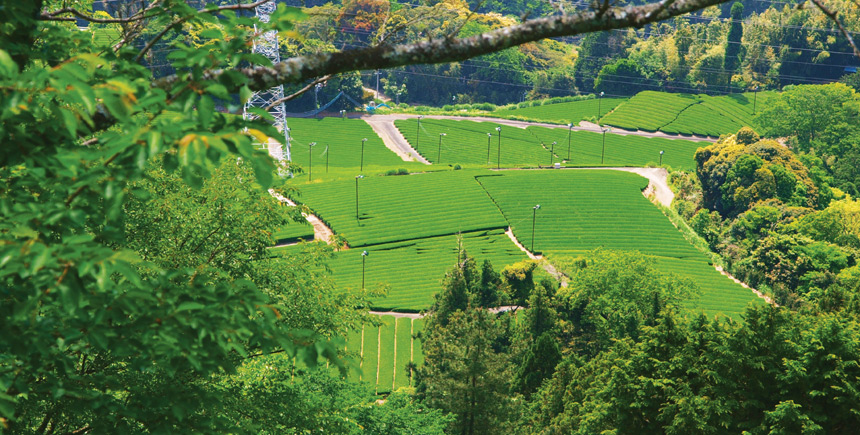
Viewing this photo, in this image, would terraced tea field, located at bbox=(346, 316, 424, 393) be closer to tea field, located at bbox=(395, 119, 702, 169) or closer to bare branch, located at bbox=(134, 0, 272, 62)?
bare branch, located at bbox=(134, 0, 272, 62)

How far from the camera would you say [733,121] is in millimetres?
107062

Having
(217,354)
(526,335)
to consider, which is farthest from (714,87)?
(217,354)

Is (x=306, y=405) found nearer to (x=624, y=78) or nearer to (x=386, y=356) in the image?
(x=386, y=356)

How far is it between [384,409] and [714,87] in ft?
351

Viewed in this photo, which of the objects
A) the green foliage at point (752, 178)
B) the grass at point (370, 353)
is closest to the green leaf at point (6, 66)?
the grass at point (370, 353)

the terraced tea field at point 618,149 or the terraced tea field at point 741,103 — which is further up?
the terraced tea field at point 741,103

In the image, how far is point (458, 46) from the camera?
628 centimetres

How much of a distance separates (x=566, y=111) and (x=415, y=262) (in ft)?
184

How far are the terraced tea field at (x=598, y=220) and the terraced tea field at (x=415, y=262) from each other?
3.33 m

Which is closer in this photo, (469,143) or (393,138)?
(469,143)

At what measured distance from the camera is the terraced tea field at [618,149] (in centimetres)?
9494

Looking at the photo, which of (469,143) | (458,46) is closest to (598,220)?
(469,143)

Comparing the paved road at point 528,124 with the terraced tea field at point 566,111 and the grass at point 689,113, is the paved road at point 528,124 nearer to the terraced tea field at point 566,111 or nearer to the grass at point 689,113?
the grass at point 689,113

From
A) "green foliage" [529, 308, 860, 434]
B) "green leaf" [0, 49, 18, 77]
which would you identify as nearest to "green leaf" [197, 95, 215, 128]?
"green leaf" [0, 49, 18, 77]
